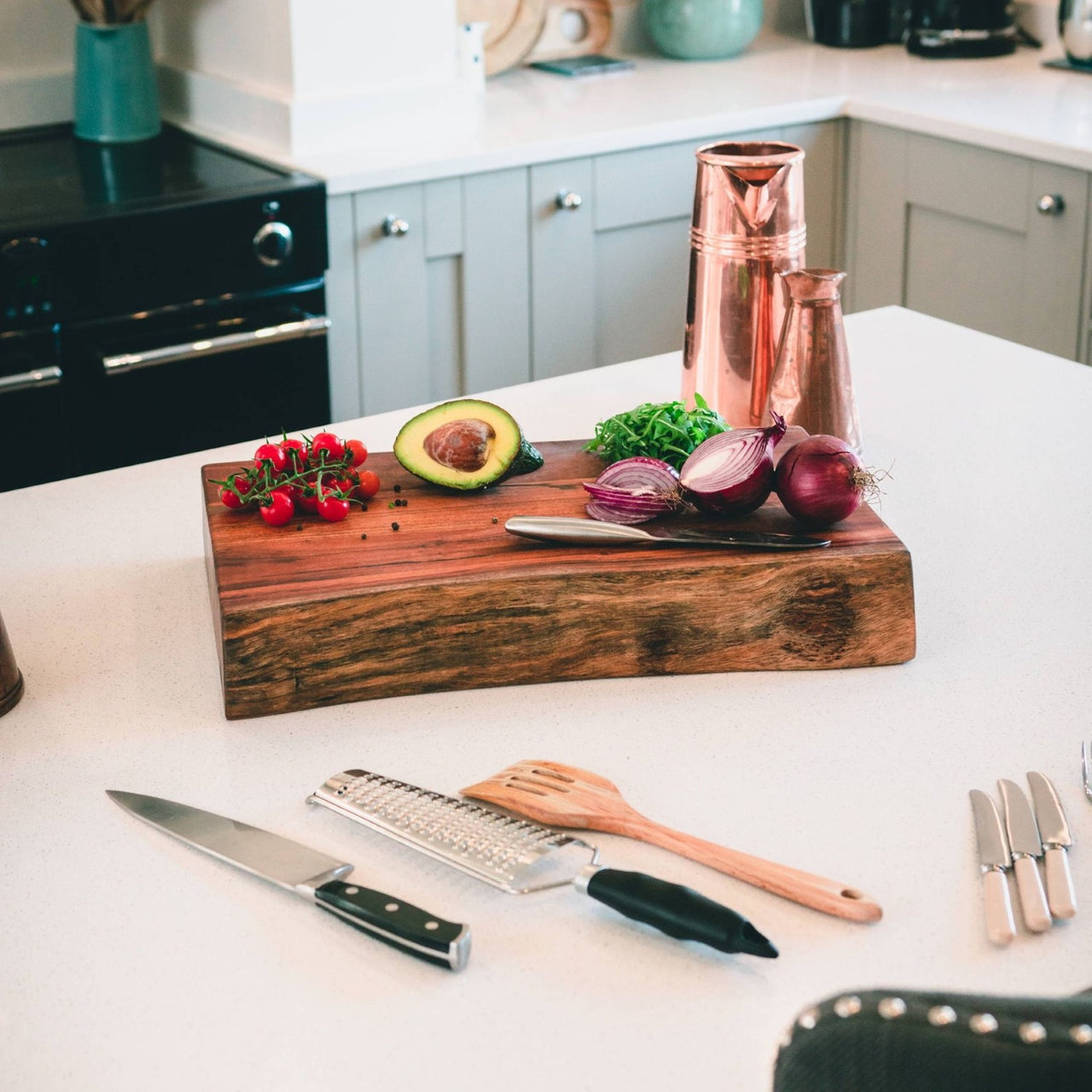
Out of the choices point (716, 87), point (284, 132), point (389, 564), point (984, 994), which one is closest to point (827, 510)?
point (389, 564)

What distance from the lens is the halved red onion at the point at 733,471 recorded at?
3.26 ft

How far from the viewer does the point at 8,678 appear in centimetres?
96

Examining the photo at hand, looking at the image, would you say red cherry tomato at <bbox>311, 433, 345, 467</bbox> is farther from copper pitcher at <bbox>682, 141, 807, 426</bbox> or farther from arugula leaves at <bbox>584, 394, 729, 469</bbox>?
copper pitcher at <bbox>682, 141, 807, 426</bbox>

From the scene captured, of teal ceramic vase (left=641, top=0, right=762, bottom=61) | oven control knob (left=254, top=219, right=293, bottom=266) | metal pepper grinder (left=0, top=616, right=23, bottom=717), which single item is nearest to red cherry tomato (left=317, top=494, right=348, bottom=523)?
metal pepper grinder (left=0, top=616, right=23, bottom=717)

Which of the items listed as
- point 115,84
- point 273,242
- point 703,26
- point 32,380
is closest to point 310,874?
point 32,380

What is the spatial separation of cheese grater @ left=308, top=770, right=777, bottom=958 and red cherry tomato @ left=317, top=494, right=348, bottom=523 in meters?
0.24

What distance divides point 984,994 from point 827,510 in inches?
23.0

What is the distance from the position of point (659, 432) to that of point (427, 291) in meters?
1.39

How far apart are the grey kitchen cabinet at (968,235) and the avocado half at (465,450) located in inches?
62.9

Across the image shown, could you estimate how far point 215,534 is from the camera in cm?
102

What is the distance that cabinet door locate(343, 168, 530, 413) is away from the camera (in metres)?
2.32

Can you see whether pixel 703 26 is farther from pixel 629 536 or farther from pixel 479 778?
pixel 479 778

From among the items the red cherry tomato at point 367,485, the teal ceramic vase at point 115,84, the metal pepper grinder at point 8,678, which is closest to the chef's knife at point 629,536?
the red cherry tomato at point 367,485

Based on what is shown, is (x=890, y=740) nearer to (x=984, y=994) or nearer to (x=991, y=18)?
(x=984, y=994)
